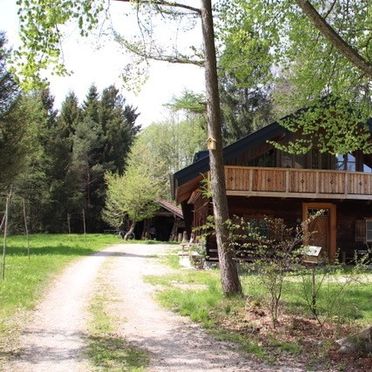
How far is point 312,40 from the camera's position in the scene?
12.2m

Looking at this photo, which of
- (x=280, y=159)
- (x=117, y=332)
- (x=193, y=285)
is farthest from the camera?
(x=280, y=159)

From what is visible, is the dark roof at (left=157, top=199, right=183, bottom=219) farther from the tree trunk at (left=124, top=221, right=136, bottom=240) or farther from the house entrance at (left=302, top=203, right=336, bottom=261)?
the house entrance at (left=302, top=203, right=336, bottom=261)

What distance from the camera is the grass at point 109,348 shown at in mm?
6499

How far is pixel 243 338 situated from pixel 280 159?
1521cm

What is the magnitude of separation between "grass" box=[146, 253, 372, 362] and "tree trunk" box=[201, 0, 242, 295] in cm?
51

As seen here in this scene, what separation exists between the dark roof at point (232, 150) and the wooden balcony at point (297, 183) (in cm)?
81

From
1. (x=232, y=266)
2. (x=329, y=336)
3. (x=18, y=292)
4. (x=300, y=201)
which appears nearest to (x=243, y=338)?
(x=329, y=336)

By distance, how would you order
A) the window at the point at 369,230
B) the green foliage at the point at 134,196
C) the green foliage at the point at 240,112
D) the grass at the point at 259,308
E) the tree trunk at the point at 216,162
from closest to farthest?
the grass at the point at 259,308 → the tree trunk at the point at 216,162 → the window at the point at 369,230 → the green foliage at the point at 240,112 → the green foliage at the point at 134,196

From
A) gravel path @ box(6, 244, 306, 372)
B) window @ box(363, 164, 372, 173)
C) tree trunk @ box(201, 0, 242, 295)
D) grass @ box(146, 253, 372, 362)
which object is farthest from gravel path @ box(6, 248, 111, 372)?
window @ box(363, 164, 372, 173)

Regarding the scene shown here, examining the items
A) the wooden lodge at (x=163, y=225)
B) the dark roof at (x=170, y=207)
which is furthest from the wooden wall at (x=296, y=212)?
the dark roof at (x=170, y=207)

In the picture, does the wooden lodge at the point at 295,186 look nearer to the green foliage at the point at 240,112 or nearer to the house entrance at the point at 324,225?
the house entrance at the point at 324,225

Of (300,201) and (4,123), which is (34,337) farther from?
(4,123)

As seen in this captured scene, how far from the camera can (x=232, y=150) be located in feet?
67.2

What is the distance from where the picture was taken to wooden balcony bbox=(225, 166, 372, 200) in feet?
66.1
